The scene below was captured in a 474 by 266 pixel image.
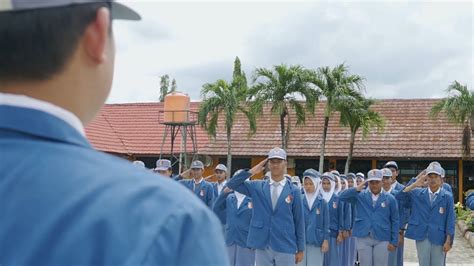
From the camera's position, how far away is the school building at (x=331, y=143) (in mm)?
20281

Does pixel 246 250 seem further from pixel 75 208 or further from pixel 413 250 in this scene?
pixel 75 208

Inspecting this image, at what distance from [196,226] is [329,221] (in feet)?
29.7

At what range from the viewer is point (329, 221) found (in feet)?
32.3

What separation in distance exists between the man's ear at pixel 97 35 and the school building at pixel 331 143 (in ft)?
63.1

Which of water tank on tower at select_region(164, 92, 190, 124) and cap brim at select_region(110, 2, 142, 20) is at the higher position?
water tank on tower at select_region(164, 92, 190, 124)

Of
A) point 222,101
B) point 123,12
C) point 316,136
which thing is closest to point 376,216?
point 123,12

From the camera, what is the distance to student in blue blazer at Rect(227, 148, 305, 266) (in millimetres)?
7449

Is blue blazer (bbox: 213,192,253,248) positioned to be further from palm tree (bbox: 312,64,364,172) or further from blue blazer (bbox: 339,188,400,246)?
palm tree (bbox: 312,64,364,172)

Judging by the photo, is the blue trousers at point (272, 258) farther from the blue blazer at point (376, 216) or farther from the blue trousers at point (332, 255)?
the blue trousers at point (332, 255)

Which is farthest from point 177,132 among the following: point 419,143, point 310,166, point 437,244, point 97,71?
point 97,71

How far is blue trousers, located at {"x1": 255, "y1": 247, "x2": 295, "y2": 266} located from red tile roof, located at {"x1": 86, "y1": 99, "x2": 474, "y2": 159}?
1277 cm

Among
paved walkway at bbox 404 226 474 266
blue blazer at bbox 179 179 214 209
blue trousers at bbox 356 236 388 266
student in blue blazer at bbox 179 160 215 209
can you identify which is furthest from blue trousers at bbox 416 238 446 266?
blue blazer at bbox 179 179 214 209

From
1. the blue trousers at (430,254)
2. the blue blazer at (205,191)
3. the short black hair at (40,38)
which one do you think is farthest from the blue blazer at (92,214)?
the blue blazer at (205,191)

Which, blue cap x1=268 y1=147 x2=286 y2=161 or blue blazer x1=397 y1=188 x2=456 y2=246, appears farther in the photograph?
blue blazer x1=397 y1=188 x2=456 y2=246
